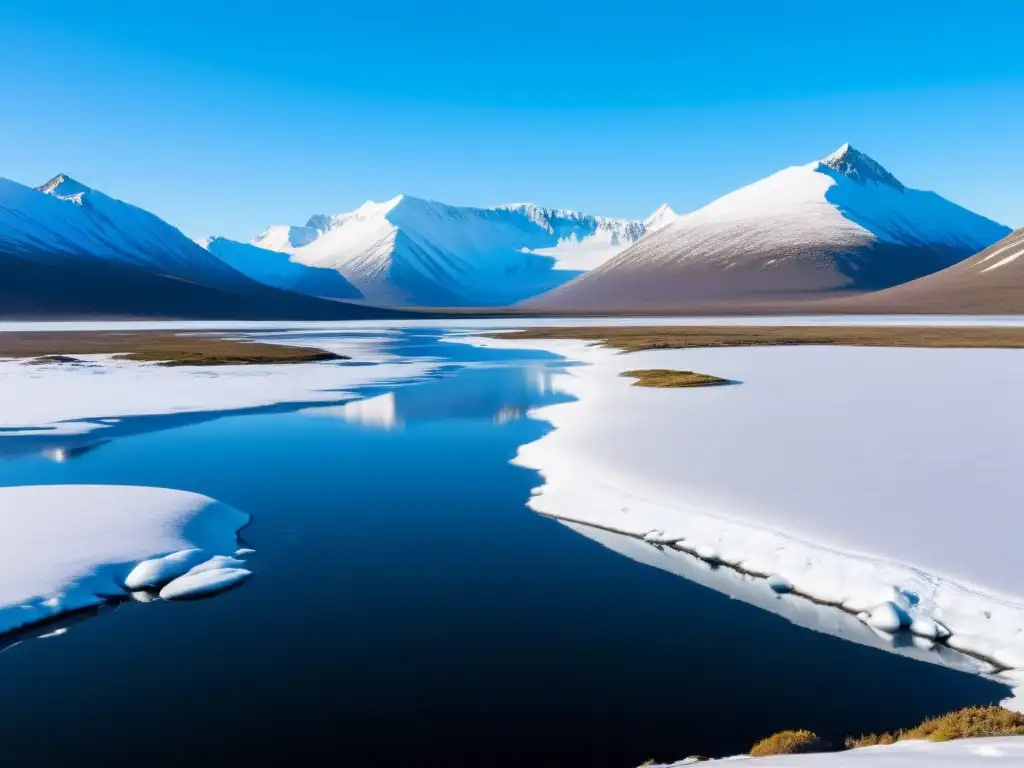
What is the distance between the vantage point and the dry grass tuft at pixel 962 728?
324 inches

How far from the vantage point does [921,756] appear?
24.1 ft

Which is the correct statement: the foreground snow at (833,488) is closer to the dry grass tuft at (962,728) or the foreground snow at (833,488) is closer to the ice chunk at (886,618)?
the ice chunk at (886,618)

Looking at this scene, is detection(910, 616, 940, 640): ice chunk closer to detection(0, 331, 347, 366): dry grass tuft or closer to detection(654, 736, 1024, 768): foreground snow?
detection(654, 736, 1024, 768): foreground snow

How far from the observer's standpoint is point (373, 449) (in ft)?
84.2

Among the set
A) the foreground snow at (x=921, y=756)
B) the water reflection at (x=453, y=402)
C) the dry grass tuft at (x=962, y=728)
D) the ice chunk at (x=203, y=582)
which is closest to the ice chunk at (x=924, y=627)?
the dry grass tuft at (x=962, y=728)

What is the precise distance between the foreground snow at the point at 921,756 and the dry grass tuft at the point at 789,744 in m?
0.32

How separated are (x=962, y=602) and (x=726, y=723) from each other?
15.8 ft

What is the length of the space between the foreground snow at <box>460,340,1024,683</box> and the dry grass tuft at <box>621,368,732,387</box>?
2.68 metres

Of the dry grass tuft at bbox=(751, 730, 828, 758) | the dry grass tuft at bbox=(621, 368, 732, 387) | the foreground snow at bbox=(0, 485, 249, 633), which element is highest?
the foreground snow at bbox=(0, 485, 249, 633)

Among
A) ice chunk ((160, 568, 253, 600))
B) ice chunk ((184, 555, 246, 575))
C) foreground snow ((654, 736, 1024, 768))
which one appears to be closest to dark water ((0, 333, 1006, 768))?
ice chunk ((160, 568, 253, 600))

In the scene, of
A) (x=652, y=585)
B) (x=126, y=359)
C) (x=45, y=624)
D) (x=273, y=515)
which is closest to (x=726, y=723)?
(x=652, y=585)

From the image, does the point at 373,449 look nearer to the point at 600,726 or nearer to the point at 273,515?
the point at 273,515

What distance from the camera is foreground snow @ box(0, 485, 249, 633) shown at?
12750 millimetres

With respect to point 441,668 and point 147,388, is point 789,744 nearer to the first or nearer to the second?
point 441,668
